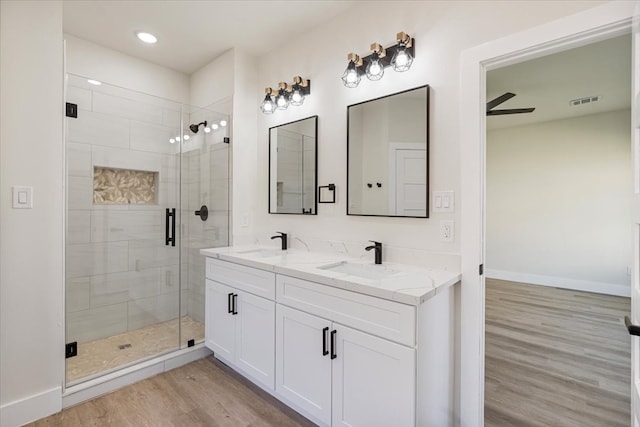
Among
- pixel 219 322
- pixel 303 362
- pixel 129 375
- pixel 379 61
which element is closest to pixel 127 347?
pixel 129 375

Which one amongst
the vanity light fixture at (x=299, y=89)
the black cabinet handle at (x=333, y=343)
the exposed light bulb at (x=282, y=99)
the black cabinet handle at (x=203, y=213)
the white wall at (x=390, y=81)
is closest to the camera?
the black cabinet handle at (x=333, y=343)

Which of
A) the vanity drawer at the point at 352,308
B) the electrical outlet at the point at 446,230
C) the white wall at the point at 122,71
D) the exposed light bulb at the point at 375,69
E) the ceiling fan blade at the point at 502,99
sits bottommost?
the vanity drawer at the point at 352,308

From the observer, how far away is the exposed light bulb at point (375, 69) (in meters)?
1.98

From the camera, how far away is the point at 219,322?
2.37 meters

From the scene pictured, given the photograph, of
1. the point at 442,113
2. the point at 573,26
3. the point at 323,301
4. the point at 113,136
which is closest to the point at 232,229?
the point at 113,136

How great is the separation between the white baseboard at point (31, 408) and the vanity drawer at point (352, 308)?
58.2 inches

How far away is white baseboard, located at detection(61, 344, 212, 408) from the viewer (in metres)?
1.99

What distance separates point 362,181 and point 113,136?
220 centimetres

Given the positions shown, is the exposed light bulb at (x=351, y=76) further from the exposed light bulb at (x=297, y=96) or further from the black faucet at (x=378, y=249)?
the black faucet at (x=378, y=249)

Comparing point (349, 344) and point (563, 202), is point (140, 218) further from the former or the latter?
point (563, 202)

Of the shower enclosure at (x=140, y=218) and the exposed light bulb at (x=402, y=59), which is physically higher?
the exposed light bulb at (x=402, y=59)

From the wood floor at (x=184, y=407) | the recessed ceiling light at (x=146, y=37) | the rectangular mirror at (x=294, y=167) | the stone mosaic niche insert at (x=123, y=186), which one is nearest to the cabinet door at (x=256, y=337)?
the wood floor at (x=184, y=407)

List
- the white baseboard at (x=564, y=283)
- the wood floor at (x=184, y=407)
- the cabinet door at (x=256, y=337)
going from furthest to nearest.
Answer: the white baseboard at (x=564, y=283) → the cabinet door at (x=256, y=337) → the wood floor at (x=184, y=407)

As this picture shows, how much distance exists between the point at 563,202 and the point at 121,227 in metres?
5.87
